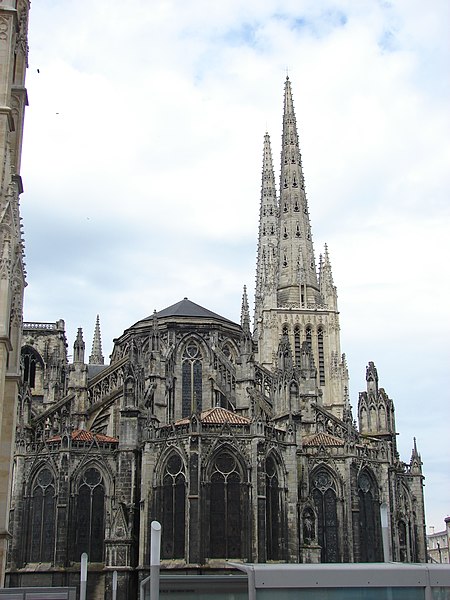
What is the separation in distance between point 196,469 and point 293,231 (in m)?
51.9

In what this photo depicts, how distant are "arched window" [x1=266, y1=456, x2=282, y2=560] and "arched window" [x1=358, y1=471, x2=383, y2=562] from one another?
17.3ft

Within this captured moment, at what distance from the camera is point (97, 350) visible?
8075 cm

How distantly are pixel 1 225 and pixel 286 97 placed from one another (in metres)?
79.4

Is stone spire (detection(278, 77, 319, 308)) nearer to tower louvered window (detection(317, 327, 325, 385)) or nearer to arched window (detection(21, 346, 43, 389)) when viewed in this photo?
tower louvered window (detection(317, 327, 325, 385))

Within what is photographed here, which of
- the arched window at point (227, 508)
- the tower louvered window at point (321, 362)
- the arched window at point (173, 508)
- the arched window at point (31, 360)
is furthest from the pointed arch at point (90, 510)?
the tower louvered window at point (321, 362)

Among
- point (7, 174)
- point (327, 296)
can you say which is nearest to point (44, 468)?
point (7, 174)

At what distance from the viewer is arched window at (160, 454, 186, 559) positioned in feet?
131

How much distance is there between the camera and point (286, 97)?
317ft

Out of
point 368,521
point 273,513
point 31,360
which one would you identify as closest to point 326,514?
point 368,521

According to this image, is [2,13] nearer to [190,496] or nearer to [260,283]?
[190,496]

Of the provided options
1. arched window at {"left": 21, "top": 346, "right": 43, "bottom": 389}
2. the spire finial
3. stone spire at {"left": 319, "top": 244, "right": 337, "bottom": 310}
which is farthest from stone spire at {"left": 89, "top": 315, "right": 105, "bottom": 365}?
the spire finial

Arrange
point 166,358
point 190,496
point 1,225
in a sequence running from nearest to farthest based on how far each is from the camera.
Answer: point 1,225 → point 190,496 → point 166,358

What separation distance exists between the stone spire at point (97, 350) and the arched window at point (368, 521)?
38.2 metres

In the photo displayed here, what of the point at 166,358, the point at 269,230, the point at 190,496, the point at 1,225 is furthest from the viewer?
the point at 269,230
